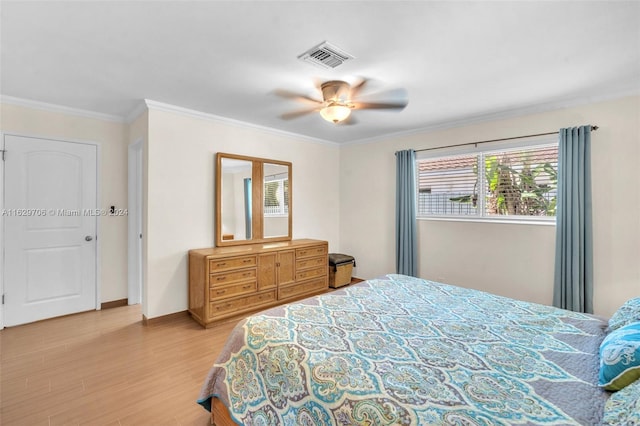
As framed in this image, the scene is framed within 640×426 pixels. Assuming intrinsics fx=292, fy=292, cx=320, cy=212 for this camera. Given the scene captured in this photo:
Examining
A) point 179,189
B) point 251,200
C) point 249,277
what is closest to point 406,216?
point 251,200

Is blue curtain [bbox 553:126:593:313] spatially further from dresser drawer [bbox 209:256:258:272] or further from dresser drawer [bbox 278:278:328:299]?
dresser drawer [bbox 209:256:258:272]

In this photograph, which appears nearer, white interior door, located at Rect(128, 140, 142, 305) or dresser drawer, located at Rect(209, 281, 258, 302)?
dresser drawer, located at Rect(209, 281, 258, 302)

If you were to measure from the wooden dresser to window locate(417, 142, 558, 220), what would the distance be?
1.86 metres

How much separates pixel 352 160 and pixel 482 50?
3142 millimetres

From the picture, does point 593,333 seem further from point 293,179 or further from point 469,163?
point 293,179

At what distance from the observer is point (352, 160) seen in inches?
205

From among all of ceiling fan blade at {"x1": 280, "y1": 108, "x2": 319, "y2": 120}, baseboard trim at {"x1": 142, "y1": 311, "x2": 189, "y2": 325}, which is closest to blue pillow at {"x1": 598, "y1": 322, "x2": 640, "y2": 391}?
ceiling fan blade at {"x1": 280, "y1": 108, "x2": 319, "y2": 120}

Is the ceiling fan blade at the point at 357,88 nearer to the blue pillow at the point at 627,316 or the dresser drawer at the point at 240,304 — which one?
the blue pillow at the point at 627,316

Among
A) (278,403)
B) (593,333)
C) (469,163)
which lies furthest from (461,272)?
(278,403)

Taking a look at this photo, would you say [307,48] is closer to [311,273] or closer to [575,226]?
[311,273]

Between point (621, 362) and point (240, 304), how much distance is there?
3.19 metres

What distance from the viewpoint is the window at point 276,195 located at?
4293 mm

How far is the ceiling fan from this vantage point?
2629 millimetres

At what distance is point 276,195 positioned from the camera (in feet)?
14.4
